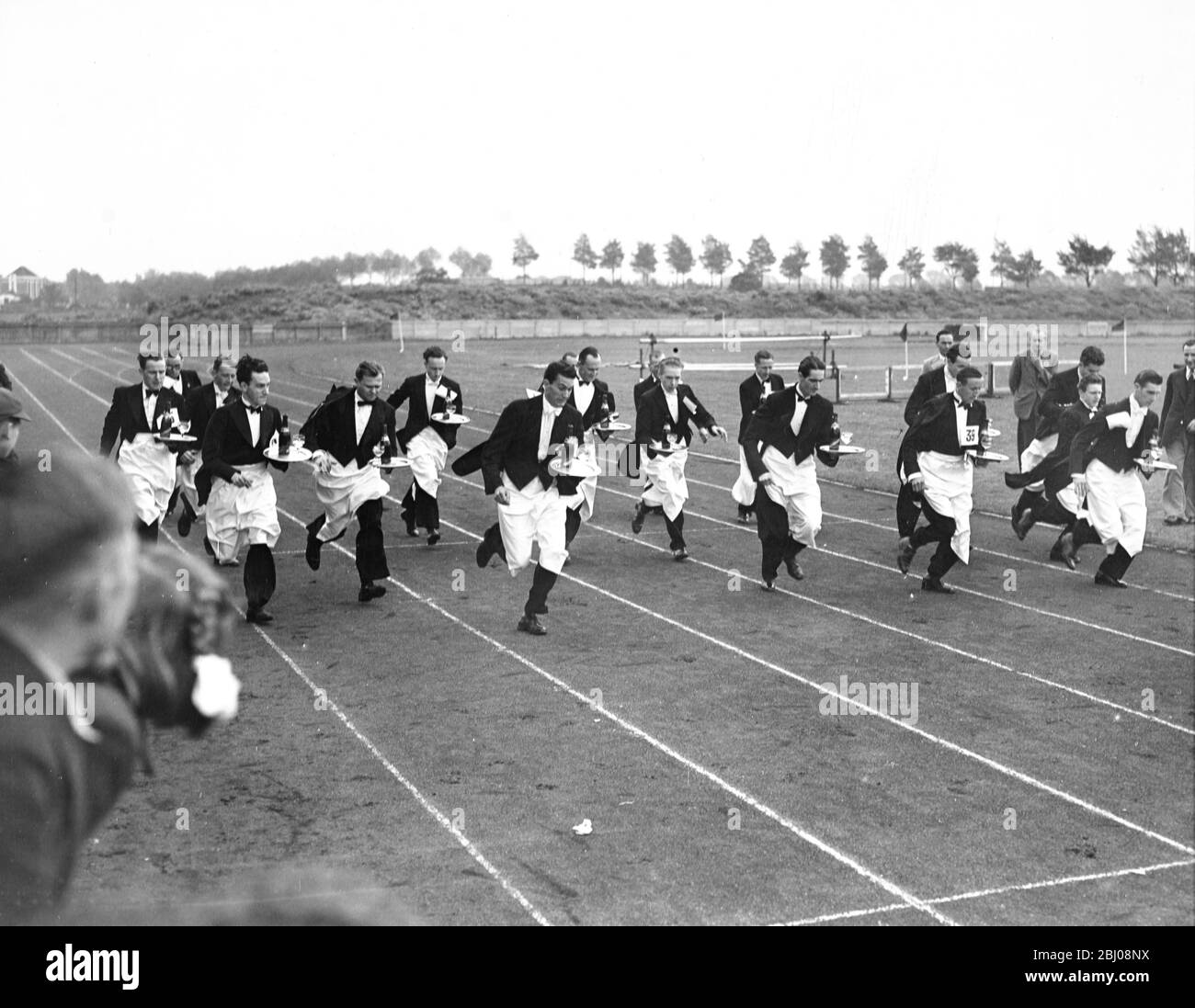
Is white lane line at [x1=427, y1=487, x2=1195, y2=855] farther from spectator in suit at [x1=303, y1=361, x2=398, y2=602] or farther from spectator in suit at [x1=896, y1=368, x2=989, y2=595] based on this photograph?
spectator in suit at [x1=303, y1=361, x2=398, y2=602]

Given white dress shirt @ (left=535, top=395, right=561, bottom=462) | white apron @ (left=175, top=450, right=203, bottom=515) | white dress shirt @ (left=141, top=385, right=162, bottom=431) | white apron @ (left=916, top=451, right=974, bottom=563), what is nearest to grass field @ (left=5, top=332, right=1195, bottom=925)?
white apron @ (left=916, top=451, right=974, bottom=563)

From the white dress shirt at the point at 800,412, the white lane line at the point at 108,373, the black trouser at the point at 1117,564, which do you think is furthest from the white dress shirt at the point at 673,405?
the white lane line at the point at 108,373

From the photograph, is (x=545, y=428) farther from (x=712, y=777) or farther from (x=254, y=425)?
(x=712, y=777)

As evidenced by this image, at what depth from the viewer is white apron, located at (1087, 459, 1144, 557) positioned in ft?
46.3

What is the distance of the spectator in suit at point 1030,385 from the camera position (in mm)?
18422

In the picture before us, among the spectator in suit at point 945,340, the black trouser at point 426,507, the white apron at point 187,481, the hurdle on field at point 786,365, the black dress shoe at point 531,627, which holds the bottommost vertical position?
A: the black dress shoe at point 531,627

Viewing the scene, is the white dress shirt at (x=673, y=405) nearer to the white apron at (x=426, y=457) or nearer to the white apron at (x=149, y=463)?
the white apron at (x=426, y=457)

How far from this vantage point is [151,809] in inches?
305

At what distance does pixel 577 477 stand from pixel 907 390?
2484cm

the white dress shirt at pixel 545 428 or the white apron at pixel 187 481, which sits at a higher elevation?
the white dress shirt at pixel 545 428

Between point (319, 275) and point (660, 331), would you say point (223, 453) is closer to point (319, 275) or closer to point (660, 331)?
point (660, 331)

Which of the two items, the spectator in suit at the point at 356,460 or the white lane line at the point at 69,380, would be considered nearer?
the spectator in suit at the point at 356,460
